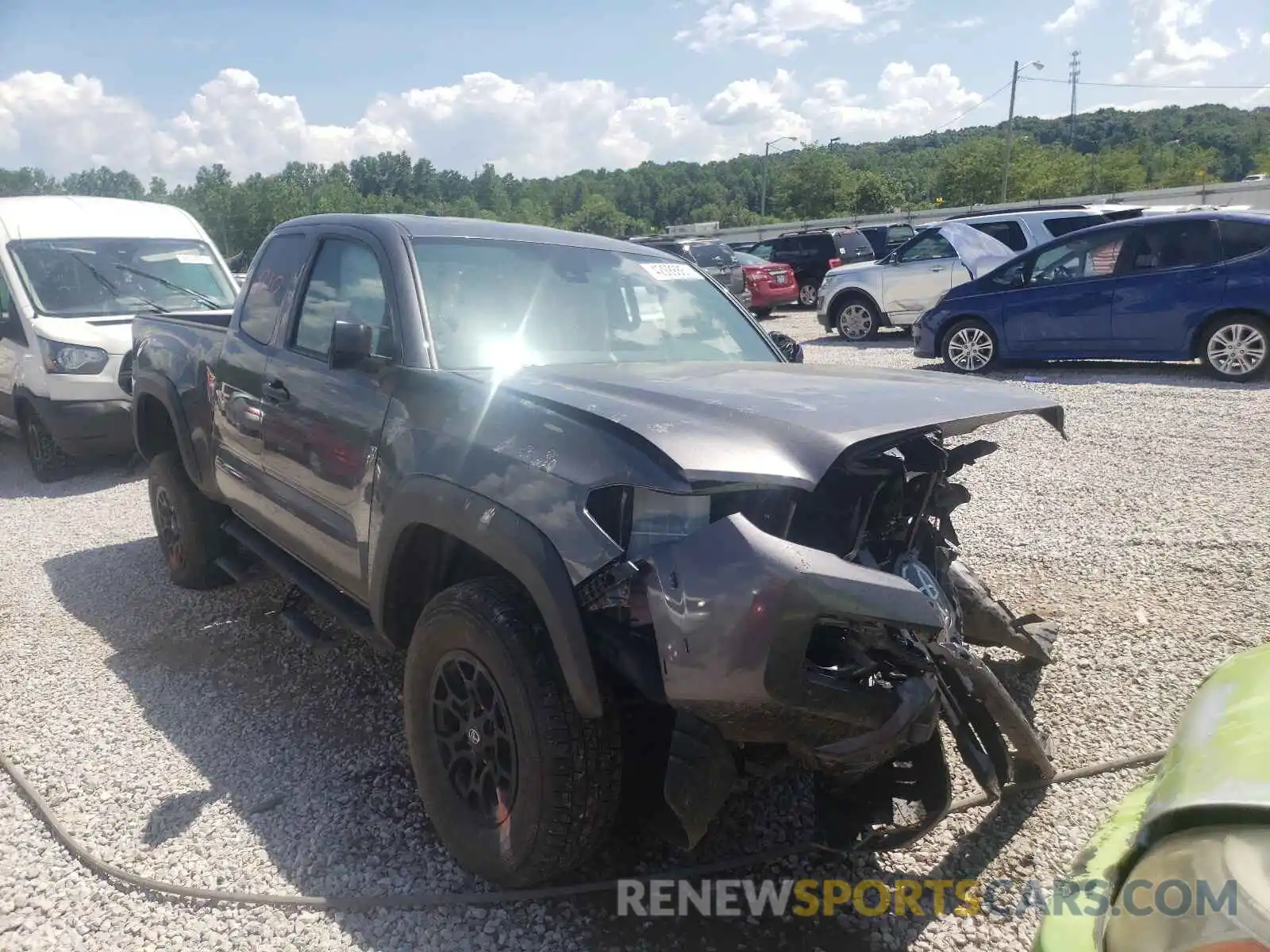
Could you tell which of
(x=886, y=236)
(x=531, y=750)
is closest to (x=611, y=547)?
(x=531, y=750)

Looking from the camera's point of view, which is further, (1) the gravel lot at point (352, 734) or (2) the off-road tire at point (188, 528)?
(2) the off-road tire at point (188, 528)

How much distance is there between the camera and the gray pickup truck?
2.06 metres

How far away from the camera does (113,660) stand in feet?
14.5

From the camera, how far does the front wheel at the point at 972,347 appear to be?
11133mm

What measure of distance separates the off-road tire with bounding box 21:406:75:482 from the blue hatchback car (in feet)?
31.5

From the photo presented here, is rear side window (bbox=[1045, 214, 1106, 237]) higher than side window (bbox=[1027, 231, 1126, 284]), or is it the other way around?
rear side window (bbox=[1045, 214, 1106, 237])

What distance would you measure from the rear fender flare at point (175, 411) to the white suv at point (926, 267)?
11705 millimetres

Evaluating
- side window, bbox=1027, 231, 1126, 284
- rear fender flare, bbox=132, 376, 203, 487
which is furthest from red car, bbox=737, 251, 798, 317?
rear fender flare, bbox=132, 376, 203, 487

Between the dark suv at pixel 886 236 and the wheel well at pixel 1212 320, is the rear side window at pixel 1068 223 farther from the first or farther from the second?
the dark suv at pixel 886 236

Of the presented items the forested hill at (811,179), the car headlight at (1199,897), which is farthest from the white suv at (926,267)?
the forested hill at (811,179)

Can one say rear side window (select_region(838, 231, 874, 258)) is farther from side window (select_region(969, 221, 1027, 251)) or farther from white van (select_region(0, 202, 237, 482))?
white van (select_region(0, 202, 237, 482))

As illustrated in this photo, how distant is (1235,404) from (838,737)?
8.22 m

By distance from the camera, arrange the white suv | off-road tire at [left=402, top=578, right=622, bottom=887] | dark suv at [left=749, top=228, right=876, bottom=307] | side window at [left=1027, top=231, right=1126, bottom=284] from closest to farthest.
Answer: off-road tire at [left=402, top=578, right=622, bottom=887], side window at [left=1027, top=231, right=1126, bottom=284], the white suv, dark suv at [left=749, top=228, right=876, bottom=307]

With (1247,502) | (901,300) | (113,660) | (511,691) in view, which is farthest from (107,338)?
(901,300)
